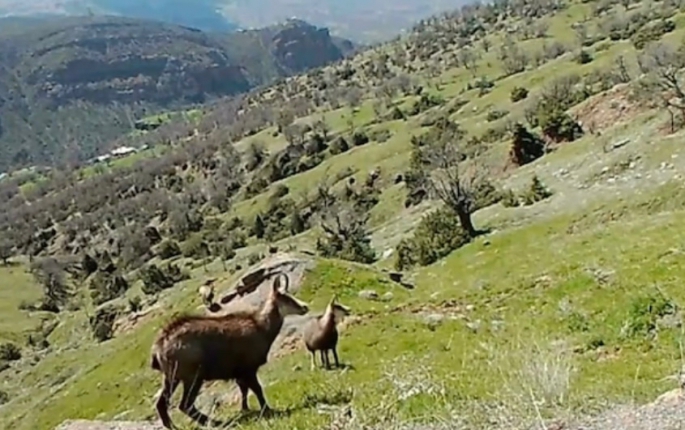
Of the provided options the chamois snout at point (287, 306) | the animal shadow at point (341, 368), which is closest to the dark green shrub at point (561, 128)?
the animal shadow at point (341, 368)

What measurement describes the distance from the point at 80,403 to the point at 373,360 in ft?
59.5

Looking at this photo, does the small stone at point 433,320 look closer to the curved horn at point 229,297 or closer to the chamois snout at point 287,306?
the curved horn at point 229,297

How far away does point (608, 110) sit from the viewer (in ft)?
211

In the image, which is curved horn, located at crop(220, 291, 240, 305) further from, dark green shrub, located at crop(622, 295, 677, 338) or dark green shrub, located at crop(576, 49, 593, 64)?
dark green shrub, located at crop(576, 49, 593, 64)

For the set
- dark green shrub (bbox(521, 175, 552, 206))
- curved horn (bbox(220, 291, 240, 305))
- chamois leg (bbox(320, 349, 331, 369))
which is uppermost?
chamois leg (bbox(320, 349, 331, 369))

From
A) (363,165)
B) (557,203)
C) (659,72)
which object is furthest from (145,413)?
(363,165)

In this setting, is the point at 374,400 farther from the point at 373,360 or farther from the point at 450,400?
the point at 373,360

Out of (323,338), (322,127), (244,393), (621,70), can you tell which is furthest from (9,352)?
(322,127)

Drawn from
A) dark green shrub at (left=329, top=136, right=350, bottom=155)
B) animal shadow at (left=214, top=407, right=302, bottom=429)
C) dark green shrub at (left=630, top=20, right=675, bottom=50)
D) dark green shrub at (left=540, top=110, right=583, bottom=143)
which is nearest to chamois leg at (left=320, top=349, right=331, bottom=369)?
animal shadow at (left=214, top=407, right=302, bottom=429)

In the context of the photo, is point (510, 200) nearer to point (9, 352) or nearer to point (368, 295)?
point (368, 295)

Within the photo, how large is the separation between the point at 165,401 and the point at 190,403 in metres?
0.32

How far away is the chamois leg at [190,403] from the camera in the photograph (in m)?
11.8

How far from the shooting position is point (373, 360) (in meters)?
18.8

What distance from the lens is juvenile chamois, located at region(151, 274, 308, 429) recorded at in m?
12.0
